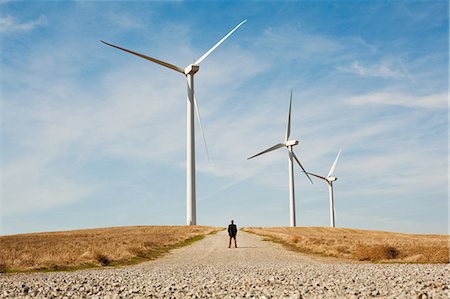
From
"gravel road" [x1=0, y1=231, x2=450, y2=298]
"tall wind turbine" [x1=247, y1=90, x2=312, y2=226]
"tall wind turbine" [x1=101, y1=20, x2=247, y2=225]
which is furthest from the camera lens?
"tall wind turbine" [x1=247, y1=90, x2=312, y2=226]

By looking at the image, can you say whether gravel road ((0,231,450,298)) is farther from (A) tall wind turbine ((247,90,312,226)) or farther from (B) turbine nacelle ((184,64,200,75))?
(A) tall wind turbine ((247,90,312,226))

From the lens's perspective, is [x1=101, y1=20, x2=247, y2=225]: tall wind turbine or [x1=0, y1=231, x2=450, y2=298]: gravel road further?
[x1=101, y1=20, x2=247, y2=225]: tall wind turbine

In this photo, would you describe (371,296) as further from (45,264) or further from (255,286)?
(45,264)

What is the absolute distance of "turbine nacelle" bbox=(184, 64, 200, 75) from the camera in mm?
77662

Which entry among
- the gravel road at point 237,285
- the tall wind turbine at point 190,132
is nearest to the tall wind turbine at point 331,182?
the tall wind turbine at point 190,132

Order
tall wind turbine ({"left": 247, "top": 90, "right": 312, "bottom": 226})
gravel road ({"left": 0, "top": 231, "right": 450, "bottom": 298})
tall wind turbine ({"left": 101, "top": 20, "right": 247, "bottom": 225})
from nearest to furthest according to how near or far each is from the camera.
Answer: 1. gravel road ({"left": 0, "top": 231, "right": 450, "bottom": 298})
2. tall wind turbine ({"left": 101, "top": 20, "right": 247, "bottom": 225})
3. tall wind turbine ({"left": 247, "top": 90, "right": 312, "bottom": 226})

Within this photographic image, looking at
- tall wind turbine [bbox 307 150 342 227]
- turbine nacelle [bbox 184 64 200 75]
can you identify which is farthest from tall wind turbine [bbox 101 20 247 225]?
tall wind turbine [bbox 307 150 342 227]

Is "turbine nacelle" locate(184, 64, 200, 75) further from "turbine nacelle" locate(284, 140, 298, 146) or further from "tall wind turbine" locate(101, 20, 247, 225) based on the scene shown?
"turbine nacelle" locate(284, 140, 298, 146)

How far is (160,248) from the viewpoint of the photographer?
38625 millimetres

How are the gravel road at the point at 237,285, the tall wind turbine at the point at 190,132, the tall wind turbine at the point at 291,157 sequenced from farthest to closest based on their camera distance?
the tall wind turbine at the point at 291,157 < the tall wind turbine at the point at 190,132 < the gravel road at the point at 237,285

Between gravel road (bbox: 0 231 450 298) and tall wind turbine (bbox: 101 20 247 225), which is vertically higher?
tall wind turbine (bbox: 101 20 247 225)

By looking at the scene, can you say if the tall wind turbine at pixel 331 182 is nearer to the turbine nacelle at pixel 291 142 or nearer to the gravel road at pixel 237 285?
the turbine nacelle at pixel 291 142

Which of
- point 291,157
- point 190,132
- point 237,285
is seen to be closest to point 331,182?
point 291,157

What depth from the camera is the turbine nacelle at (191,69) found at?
255 feet
